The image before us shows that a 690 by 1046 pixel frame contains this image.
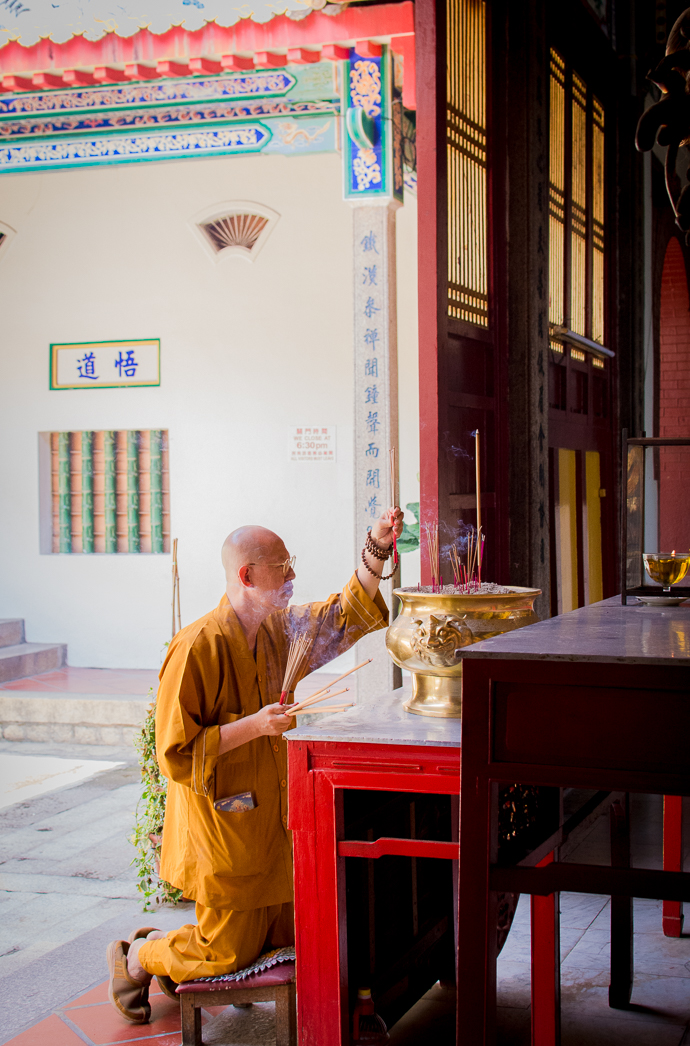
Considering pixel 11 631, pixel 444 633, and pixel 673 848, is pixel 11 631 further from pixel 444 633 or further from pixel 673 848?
pixel 444 633

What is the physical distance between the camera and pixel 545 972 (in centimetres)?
186

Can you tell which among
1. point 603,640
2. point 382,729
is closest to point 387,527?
point 382,729

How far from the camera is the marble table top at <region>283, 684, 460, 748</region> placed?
1.81m

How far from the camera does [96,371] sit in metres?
6.93

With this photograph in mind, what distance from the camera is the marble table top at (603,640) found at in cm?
135

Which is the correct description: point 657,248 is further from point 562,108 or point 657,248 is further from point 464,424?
point 464,424

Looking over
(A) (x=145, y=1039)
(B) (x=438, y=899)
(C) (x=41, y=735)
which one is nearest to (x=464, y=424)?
(B) (x=438, y=899)

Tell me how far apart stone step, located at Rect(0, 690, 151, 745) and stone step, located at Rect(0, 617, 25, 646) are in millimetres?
797

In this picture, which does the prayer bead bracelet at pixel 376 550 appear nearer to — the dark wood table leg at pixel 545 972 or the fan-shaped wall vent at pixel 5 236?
the dark wood table leg at pixel 545 972

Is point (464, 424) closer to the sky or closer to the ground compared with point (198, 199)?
closer to the ground

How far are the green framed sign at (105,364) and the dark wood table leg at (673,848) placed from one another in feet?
16.2

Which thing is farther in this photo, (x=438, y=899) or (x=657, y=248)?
(x=657, y=248)

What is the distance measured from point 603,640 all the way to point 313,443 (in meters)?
5.11

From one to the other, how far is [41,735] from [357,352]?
10.1ft
